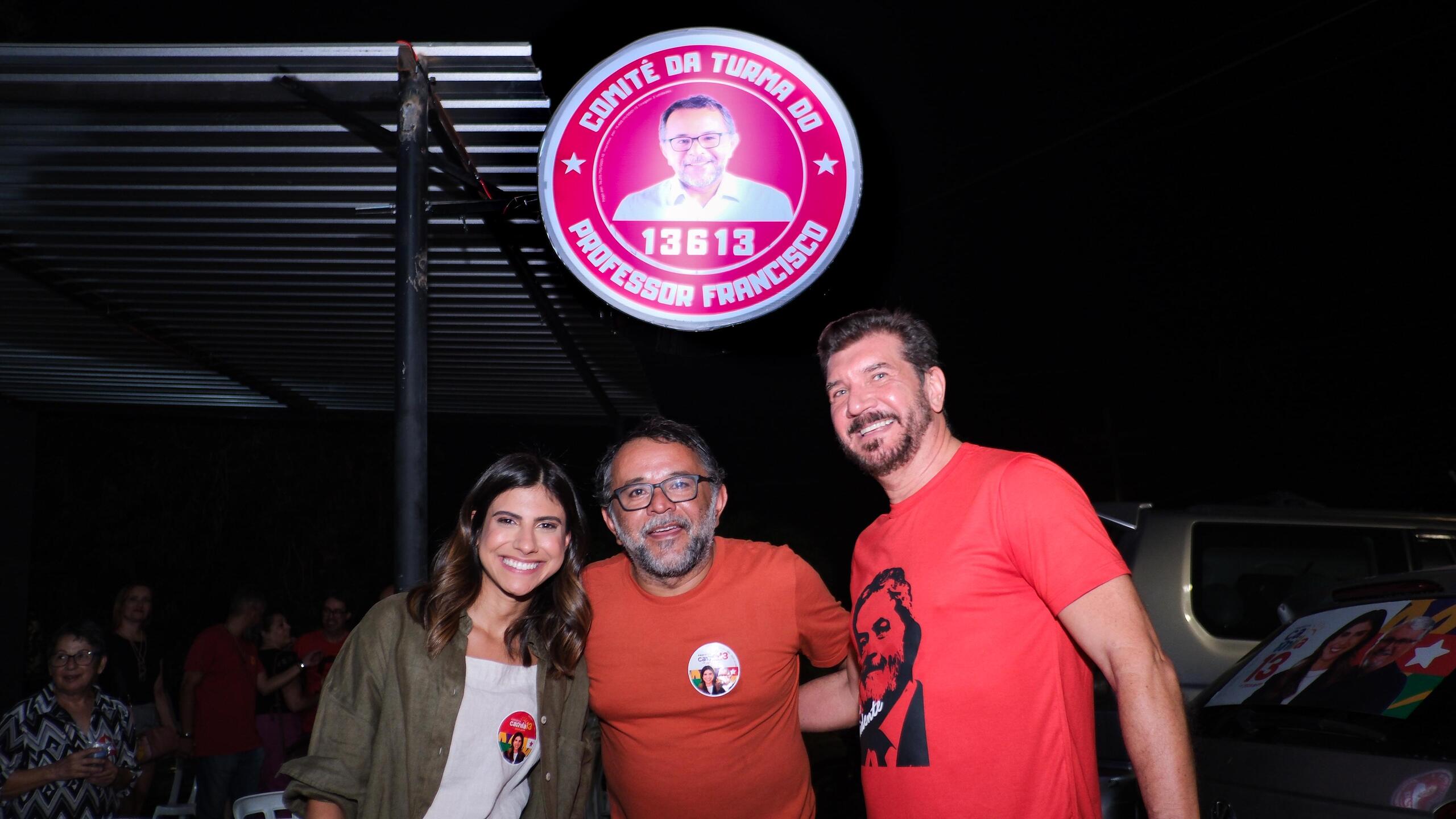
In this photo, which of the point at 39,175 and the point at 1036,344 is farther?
the point at 1036,344

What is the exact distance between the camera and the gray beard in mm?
3477

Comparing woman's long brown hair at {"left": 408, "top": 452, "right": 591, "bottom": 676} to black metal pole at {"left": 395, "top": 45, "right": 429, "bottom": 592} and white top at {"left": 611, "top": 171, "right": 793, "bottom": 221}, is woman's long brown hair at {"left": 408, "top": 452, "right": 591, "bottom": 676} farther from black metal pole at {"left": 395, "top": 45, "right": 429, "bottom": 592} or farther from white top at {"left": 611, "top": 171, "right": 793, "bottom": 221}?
white top at {"left": 611, "top": 171, "right": 793, "bottom": 221}

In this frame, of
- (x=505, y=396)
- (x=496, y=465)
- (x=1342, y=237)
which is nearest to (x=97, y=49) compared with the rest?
(x=496, y=465)

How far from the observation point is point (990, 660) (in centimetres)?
259

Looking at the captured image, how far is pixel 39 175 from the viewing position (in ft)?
21.0

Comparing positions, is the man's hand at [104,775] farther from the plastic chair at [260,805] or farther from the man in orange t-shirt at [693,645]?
the man in orange t-shirt at [693,645]

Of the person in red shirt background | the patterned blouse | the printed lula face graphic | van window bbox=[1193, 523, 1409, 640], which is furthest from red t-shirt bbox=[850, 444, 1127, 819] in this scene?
the person in red shirt background

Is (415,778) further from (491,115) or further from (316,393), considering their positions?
(316,393)

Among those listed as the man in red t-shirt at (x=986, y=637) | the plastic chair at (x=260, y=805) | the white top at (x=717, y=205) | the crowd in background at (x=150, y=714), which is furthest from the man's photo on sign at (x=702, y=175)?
the plastic chair at (x=260, y=805)

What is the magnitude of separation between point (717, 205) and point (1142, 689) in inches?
113

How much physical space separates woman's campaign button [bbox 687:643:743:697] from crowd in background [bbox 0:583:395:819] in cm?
164

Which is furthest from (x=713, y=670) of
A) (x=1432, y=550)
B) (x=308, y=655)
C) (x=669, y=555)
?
(x=308, y=655)

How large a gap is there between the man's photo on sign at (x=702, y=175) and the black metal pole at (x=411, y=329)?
94 centimetres

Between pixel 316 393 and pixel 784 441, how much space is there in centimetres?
1499
